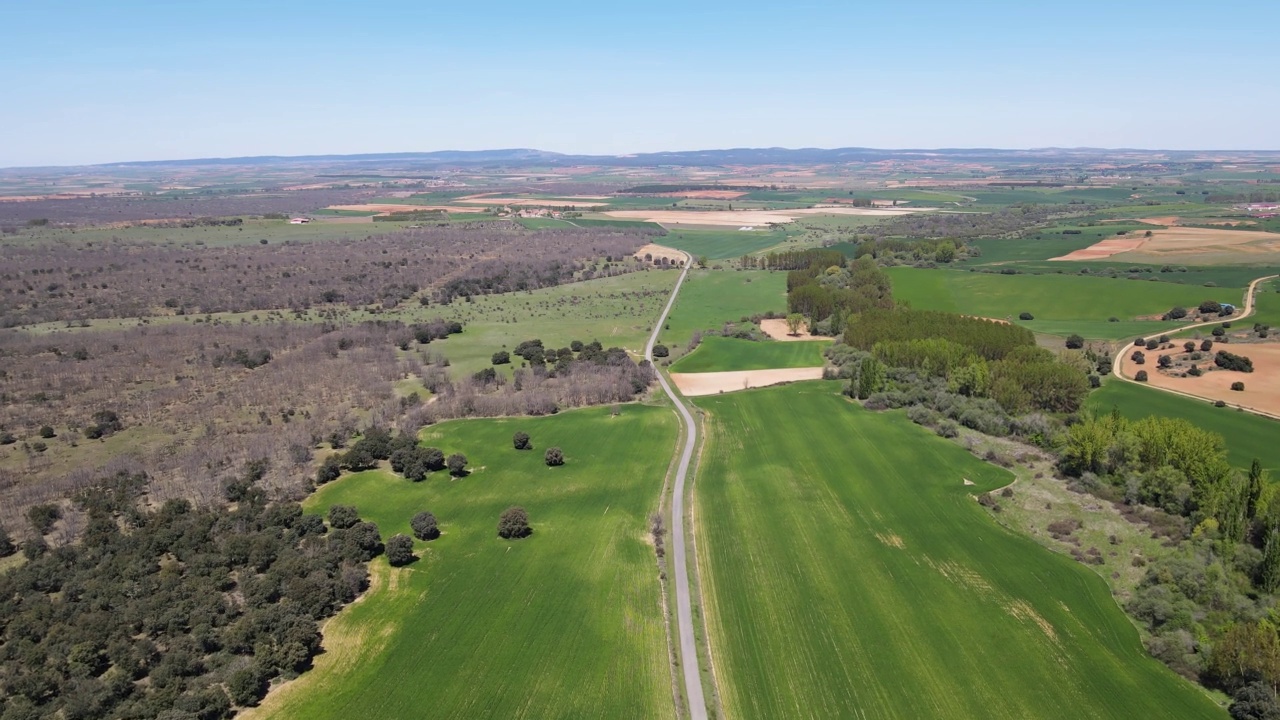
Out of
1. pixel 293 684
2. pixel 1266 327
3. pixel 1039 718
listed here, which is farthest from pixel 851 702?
pixel 1266 327

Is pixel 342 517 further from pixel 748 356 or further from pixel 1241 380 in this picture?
pixel 1241 380

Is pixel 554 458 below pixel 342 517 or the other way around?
below

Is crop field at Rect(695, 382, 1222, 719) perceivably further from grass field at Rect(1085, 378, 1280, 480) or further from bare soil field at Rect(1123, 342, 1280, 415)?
bare soil field at Rect(1123, 342, 1280, 415)

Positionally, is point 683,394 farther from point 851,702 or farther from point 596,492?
point 851,702

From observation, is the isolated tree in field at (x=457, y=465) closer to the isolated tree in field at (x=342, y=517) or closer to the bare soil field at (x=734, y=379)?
the isolated tree in field at (x=342, y=517)

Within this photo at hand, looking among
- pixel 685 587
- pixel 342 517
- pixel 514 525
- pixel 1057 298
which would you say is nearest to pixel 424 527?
pixel 342 517

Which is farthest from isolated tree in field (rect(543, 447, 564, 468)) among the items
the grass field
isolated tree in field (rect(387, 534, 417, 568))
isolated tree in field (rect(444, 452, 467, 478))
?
the grass field
